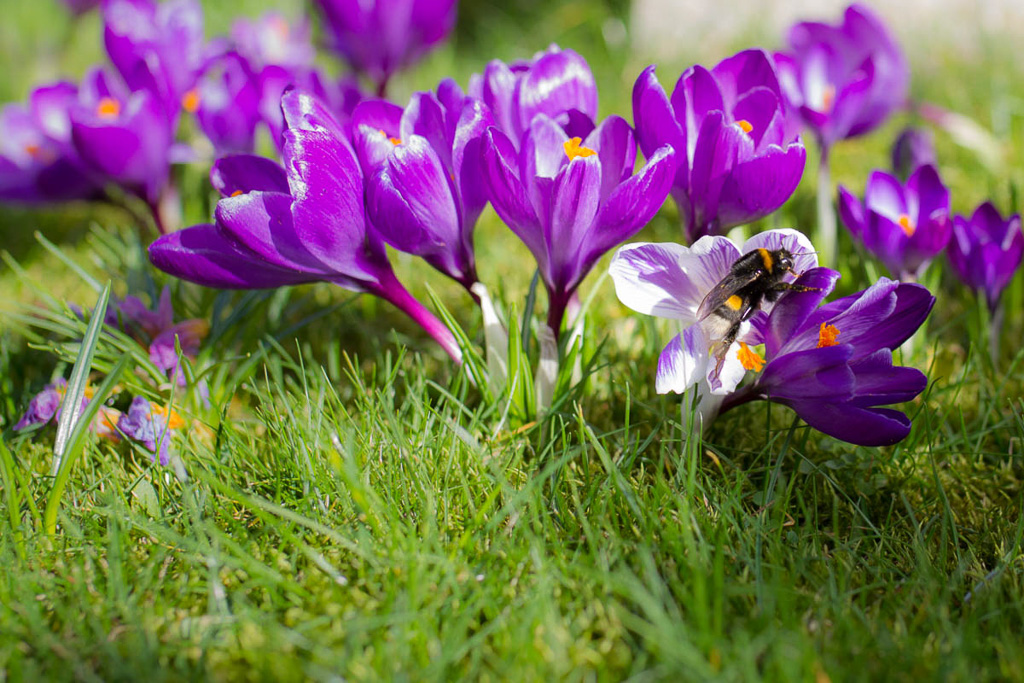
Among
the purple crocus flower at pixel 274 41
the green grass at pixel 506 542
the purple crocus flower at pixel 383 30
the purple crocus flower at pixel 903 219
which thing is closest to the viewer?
the green grass at pixel 506 542

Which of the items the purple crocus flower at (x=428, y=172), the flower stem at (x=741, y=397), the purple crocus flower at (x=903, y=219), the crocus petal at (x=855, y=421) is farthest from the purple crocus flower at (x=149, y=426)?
the purple crocus flower at (x=903, y=219)

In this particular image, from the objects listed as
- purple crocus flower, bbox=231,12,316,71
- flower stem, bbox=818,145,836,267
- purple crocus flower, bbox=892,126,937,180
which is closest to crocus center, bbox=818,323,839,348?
flower stem, bbox=818,145,836,267

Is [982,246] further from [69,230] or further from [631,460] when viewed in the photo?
[69,230]

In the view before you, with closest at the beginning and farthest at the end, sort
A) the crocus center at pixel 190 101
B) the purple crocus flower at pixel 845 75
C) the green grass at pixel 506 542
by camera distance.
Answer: the green grass at pixel 506 542 < the purple crocus flower at pixel 845 75 < the crocus center at pixel 190 101

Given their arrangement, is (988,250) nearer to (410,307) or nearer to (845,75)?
(845,75)

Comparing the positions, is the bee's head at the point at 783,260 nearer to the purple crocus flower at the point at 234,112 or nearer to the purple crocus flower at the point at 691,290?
the purple crocus flower at the point at 691,290

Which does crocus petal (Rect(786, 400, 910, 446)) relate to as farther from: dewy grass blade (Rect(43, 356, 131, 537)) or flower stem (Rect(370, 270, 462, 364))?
dewy grass blade (Rect(43, 356, 131, 537))
